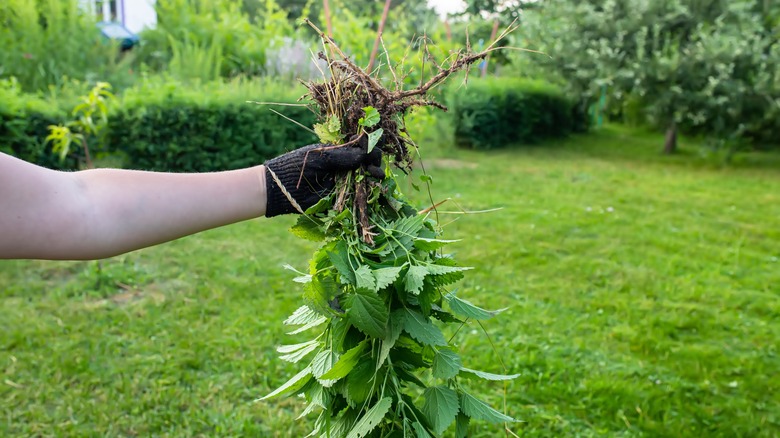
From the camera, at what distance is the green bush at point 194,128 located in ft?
23.8

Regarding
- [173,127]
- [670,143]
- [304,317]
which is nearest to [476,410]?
[304,317]

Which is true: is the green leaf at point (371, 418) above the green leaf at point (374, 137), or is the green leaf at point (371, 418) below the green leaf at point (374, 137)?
below

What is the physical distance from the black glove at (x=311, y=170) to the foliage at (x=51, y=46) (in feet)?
26.9

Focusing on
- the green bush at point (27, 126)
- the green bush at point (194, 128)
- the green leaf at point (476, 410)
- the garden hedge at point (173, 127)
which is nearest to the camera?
the green leaf at point (476, 410)

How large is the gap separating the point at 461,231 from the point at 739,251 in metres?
2.72

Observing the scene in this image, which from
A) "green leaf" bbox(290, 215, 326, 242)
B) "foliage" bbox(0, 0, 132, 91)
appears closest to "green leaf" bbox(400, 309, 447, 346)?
"green leaf" bbox(290, 215, 326, 242)

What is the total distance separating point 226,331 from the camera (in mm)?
4207

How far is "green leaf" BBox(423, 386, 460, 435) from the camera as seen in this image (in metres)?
1.73

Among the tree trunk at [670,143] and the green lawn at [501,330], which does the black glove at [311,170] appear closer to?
the green lawn at [501,330]

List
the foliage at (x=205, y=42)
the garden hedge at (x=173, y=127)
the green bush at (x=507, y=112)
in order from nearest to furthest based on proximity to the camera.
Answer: the garden hedge at (x=173, y=127), the foliage at (x=205, y=42), the green bush at (x=507, y=112)

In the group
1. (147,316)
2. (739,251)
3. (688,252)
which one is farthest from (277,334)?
(739,251)

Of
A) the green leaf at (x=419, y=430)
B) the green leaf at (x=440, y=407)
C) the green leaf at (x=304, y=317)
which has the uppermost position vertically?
the green leaf at (x=304, y=317)

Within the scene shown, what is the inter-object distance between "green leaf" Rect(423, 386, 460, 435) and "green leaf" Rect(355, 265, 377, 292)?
1.36 feet

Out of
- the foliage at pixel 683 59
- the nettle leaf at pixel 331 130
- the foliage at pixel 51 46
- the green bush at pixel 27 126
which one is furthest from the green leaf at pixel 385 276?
the foliage at pixel 683 59
